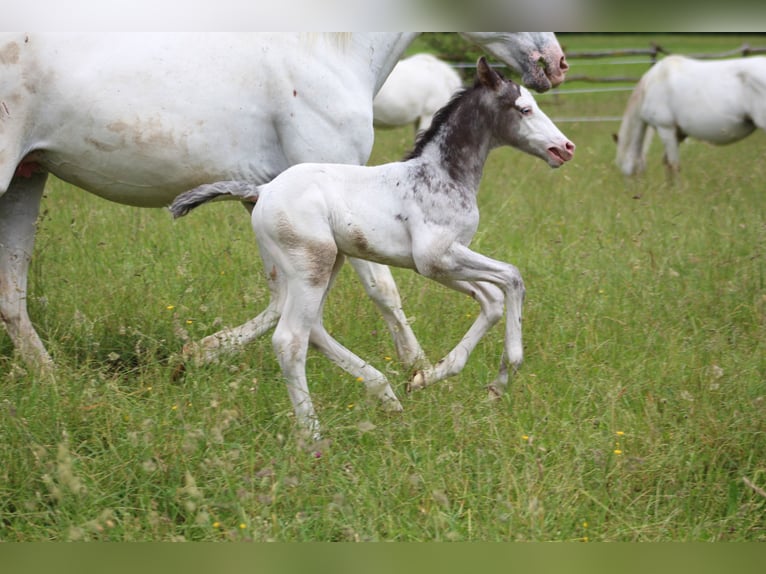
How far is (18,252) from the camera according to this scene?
4.95 metres

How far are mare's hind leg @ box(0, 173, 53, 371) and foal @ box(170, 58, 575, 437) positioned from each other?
1308mm

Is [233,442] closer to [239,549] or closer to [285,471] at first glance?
[285,471]

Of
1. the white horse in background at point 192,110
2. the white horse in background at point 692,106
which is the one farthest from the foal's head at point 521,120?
the white horse in background at point 692,106

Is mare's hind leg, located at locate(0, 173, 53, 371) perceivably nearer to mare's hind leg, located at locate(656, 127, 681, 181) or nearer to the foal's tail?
the foal's tail

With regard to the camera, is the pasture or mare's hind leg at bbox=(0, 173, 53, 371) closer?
the pasture

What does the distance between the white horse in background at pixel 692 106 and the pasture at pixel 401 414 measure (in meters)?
3.80

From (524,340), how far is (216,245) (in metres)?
2.50

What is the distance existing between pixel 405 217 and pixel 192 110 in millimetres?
1220

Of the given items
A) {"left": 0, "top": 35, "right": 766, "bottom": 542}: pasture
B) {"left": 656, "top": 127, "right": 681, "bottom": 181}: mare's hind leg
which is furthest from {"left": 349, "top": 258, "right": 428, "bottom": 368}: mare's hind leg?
{"left": 656, "top": 127, "right": 681, "bottom": 181}: mare's hind leg

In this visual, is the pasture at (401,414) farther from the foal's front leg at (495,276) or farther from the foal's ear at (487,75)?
the foal's ear at (487,75)

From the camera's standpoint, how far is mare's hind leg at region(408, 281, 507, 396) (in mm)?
4309

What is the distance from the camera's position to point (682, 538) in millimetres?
3387

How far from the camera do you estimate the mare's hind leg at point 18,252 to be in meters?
4.82

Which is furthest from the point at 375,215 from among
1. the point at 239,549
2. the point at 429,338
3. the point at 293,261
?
the point at 239,549
